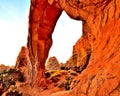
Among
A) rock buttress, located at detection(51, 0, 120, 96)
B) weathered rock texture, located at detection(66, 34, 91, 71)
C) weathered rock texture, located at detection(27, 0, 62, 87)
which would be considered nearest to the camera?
rock buttress, located at detection(51, 0, 120, 96)

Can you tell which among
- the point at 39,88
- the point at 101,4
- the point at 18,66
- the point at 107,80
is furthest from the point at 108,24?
the point at 18,66

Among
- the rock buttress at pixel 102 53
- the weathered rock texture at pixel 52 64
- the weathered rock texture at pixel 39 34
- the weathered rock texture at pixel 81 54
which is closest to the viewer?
the rock buttress at pixel 102 53

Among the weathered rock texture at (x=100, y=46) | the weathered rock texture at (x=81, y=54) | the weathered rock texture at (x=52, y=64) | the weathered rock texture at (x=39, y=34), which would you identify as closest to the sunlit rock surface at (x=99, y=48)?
the weathered rock texture at (x=100, y=46)

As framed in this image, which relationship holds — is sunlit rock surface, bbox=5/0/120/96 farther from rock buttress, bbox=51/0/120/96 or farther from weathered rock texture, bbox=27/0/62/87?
weathered rock texture, bbox=27/0/62/87

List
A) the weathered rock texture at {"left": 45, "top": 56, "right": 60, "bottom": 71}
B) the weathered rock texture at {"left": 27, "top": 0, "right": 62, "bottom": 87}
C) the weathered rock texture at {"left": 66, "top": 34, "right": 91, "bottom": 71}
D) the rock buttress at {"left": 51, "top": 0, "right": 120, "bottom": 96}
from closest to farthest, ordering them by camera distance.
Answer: the rock buttress at {"left": 51, "top": 0, "right": 120, "bottom": 96} → the weathered rock texture at {"left": 27, "top": 0, "right": 62, "bottom": 87} → the weathered rock texture at {"left": 66, "top": 34, "right": 91, "bottom": 71} → the weathered rock texture at {"left": 45, "top": 56, "right": 60, "bottom": 71}

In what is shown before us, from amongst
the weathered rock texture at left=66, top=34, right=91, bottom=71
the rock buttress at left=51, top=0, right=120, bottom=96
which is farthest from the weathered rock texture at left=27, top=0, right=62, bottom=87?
the rock buttress at left=51, top=0, right=120, bottom=96

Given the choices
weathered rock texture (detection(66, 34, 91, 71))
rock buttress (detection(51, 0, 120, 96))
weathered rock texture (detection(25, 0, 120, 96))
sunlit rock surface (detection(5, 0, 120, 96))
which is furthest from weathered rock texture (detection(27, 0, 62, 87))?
rock buttress (detection(51, 0, 120, 96))

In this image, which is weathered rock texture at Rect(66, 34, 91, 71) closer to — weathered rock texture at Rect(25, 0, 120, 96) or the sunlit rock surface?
the sunlit rock surface

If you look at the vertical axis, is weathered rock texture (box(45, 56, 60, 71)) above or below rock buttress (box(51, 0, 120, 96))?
above

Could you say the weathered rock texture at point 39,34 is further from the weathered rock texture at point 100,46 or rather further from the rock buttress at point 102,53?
the rock buttress at point 102,53

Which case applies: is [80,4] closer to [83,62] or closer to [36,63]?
[36,63]

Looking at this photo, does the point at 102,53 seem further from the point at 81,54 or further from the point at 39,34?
the point at 81,54

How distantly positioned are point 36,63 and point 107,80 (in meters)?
9.95

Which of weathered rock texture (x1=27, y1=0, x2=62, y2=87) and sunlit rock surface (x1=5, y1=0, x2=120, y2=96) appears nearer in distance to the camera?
sunlit rock surface (x1=5, y1=0, x2=120, y2=96)
